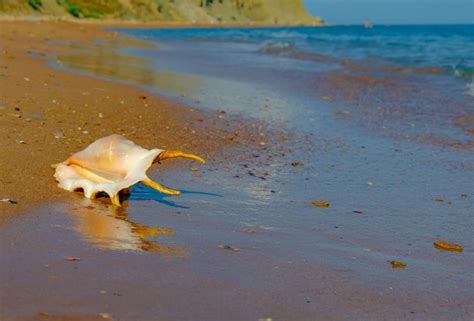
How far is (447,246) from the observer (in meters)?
3.79

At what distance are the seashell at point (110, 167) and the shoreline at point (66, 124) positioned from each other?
0.40 feet

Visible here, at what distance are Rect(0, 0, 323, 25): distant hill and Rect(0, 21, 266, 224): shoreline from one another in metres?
34.5

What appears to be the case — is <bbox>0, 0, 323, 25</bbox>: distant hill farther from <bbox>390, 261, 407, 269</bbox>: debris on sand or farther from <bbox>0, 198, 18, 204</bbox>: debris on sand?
<bbox>390, 261, 407, 269</bbox>: debris on sand

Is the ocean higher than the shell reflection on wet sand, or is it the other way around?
the shell reflection on wet sand

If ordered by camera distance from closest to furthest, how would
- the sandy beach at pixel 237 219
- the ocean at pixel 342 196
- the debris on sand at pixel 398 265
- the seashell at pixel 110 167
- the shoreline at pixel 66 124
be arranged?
the sandy beach at pixel 237 219 < the ocean at pixel 342 196 < the debris on sand at pixel 398 265 < the seashell at pixel 110 167 < the shoreline at pixel 66 124

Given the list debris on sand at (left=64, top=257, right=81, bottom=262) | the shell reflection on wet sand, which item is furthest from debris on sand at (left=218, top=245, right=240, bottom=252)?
debris on sand at (left=64, top=257, right=81, bottom=262)

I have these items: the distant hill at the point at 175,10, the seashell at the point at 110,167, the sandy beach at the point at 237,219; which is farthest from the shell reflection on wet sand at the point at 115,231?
the distant hill at the point at 175,10

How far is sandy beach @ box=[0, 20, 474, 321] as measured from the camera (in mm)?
2812

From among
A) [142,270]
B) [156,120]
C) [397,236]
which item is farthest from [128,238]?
[156,120]

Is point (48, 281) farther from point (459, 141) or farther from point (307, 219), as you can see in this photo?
point (459, 141)

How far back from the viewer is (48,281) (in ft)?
9.25

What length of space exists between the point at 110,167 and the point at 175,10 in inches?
2772

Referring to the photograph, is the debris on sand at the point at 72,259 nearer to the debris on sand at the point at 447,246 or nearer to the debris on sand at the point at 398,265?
the debris on sand at the point at 398,265

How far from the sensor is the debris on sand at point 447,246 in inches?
148
